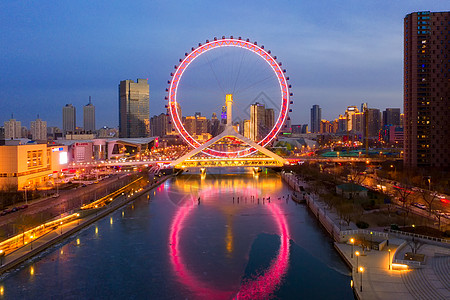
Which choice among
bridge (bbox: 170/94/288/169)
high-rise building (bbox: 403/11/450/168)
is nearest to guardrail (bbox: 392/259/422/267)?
high-rise building (bbox: 403/11/450/168)

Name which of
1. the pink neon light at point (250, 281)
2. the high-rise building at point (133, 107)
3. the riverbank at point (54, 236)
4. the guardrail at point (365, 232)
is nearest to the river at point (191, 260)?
the pink neon light at point (250, 281)

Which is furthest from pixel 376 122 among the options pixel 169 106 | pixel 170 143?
pixel 169 106

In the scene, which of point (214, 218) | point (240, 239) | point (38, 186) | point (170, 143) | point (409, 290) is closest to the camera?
point (409, 290)

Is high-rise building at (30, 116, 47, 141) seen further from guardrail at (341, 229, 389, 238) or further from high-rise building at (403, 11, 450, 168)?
guardrail at (341, 229, 389, 238)

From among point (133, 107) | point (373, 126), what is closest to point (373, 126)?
point (373, 126)

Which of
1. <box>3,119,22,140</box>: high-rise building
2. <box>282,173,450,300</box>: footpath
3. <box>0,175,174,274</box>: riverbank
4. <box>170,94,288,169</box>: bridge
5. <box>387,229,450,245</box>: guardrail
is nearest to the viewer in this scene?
<box>282,173,450,300</box>: footpath

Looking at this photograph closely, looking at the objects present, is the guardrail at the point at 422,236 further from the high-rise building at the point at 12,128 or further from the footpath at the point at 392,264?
the high-rise building at the point at 12,128

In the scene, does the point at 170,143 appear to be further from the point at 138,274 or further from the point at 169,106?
the point at 138,274
